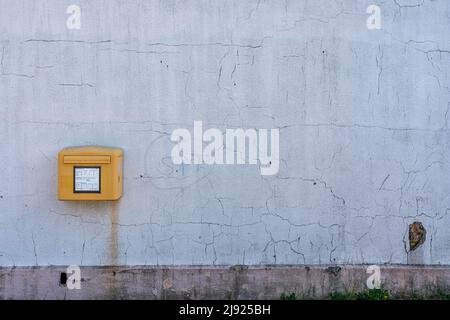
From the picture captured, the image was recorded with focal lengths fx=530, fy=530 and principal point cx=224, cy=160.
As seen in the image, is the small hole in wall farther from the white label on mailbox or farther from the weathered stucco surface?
the white label on mailbox

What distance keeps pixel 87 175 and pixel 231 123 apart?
1317 mm

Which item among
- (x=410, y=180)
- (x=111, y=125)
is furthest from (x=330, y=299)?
(x=111, y=125)

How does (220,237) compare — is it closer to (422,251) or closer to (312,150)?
(312,150)

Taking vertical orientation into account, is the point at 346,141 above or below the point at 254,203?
above

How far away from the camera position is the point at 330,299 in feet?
15.5

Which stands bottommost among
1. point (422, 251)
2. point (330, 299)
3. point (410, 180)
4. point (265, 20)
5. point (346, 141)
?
point (330, 299)

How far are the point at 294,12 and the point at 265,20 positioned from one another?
0.88 feet

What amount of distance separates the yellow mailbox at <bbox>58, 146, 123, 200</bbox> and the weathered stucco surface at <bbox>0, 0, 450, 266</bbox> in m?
0.30

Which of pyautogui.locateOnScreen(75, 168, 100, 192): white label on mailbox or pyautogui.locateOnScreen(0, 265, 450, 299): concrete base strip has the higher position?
pyautogui.locateOnScreen(75, 168, 100, 192): white label on mailbox

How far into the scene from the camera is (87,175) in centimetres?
436

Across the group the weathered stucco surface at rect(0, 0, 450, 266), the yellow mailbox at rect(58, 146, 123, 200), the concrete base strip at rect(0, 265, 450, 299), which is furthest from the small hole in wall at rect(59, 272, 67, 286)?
the yellow mailbox at rect(58, 146, 123, 200)

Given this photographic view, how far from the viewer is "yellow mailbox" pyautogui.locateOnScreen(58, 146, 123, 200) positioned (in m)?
4.35

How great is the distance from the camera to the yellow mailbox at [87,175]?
4.35 metres

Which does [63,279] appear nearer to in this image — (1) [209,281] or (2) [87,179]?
(2) [87,179]
